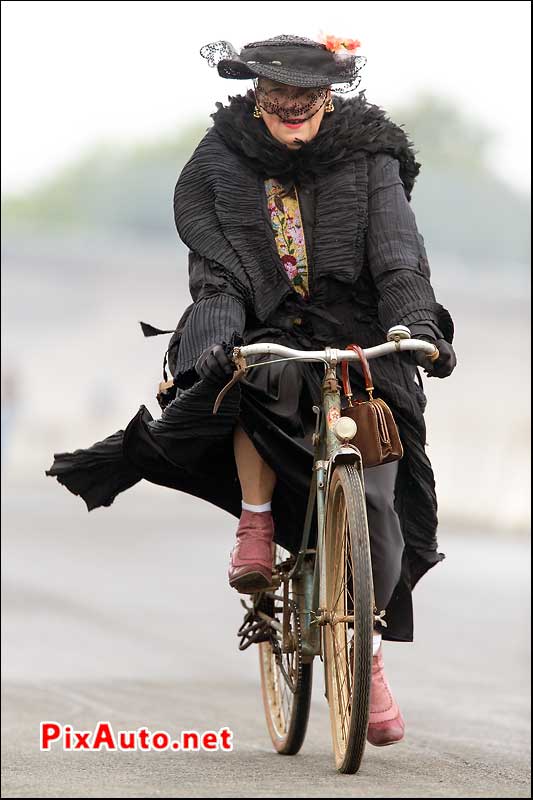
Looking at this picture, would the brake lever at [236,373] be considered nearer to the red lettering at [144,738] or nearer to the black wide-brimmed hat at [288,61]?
the black wide-brimmed hat at [288,61]

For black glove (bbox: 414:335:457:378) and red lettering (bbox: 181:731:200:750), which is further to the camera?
red lettering (bbox: 181:731:200:750)

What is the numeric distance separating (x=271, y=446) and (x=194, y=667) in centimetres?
626

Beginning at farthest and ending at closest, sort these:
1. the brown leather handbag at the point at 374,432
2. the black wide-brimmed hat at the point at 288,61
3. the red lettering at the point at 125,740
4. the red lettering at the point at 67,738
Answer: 1. the red lettering at the point at 125,740
2. the red lettering at the point at 67,738
3. the black wide-brimmed hat at the point at 288,61
4. the brown leather handbag at the point at 374,432

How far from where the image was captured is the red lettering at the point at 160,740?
7.49m

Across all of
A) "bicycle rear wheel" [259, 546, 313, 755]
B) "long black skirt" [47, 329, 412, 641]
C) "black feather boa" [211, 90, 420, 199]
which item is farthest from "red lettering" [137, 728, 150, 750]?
"black feather boa" [211, 90, 420, 199]

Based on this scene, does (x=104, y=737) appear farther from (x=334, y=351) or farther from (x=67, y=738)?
(x=334, y=351)

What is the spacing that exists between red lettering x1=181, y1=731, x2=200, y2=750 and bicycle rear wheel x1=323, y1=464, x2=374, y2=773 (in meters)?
1.83

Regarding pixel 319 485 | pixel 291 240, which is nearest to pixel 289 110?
pixel 291 240

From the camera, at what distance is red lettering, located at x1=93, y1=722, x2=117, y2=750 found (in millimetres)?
7445

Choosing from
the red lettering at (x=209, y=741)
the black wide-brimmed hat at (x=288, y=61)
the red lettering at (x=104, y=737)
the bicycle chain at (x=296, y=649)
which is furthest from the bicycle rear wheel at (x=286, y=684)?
the black wide-brimmed hat at (x=288, y=61)

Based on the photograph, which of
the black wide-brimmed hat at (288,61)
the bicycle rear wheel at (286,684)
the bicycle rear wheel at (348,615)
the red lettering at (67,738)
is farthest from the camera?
the red lettering at (67,738)

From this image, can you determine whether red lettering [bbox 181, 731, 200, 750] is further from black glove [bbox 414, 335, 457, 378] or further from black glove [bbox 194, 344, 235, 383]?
black glove [bbox 414, 335, 457, 378]

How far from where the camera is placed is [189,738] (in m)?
7.83

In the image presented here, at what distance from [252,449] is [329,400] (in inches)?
20.4
